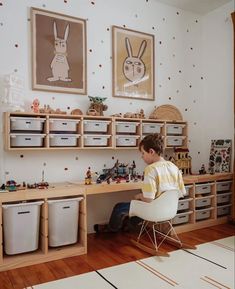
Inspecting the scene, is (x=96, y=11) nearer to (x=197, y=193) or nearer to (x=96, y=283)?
(x=197, y=193)

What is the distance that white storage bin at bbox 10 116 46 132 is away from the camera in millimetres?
2580

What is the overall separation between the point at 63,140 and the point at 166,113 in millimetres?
1501

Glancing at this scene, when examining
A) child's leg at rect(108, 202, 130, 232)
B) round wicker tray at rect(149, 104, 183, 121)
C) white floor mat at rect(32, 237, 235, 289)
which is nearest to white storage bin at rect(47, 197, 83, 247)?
white floor mat at rect(32, 237, 235, 289)

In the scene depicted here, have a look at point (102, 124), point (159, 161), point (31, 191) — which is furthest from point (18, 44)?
point (159, 161)

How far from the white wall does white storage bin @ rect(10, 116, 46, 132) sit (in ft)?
0.98

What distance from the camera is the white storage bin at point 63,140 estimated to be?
2.77m

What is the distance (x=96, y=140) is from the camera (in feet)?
9.87

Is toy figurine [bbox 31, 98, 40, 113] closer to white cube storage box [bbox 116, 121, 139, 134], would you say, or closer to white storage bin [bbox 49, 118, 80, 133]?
white storage bin [bbox 49, 118, 80, 133]

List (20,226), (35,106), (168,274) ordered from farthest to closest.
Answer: (35,106) → (20,226) → (168,274)

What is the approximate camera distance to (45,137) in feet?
8.91

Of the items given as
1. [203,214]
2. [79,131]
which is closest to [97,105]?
[79,131]

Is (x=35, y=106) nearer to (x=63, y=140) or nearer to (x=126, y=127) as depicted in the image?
(x=63, y=140)

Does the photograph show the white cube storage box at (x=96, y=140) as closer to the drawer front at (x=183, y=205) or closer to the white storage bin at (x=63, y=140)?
the white storage bin at (x=63, y=140)

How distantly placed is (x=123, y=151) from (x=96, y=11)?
65.7 inches
